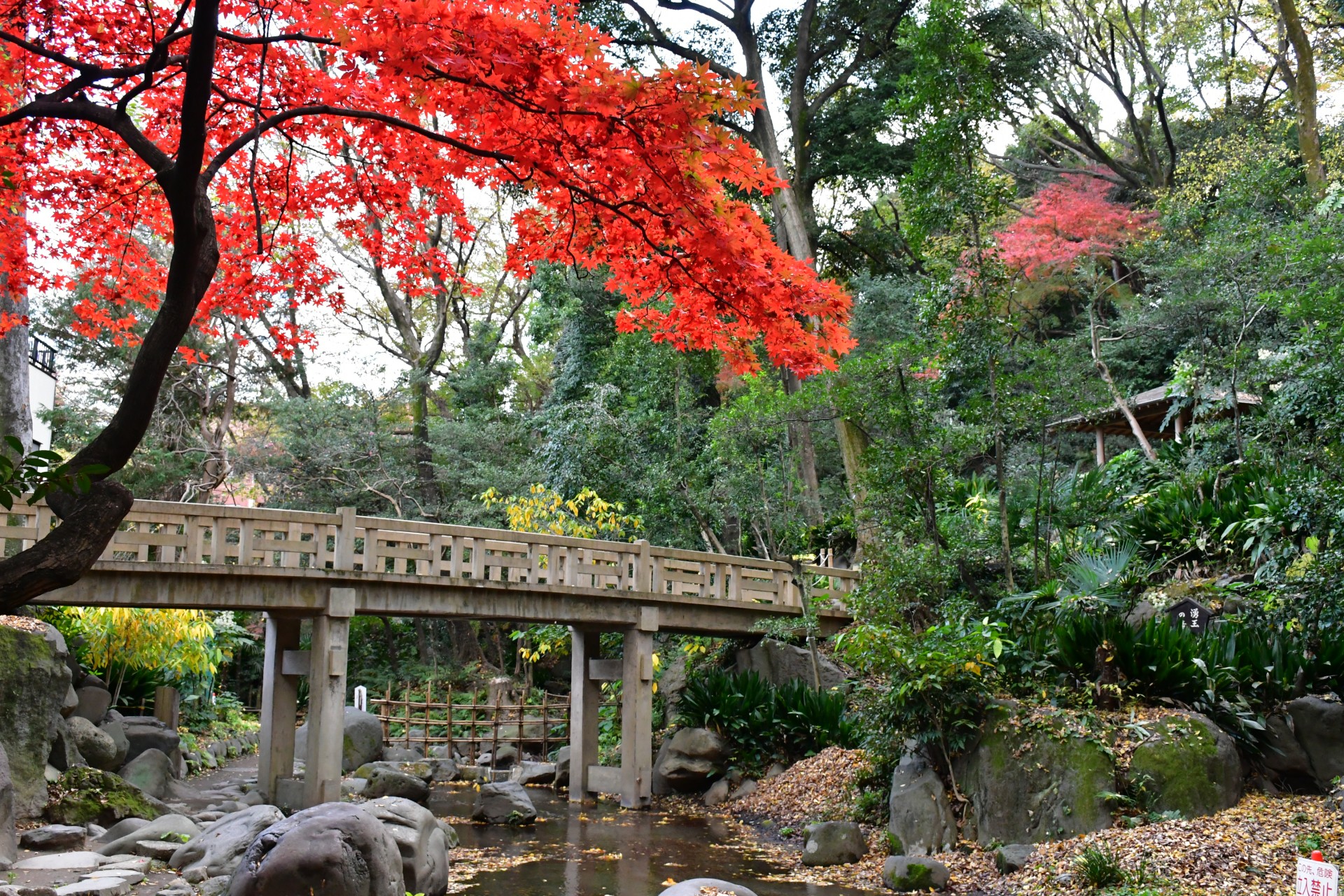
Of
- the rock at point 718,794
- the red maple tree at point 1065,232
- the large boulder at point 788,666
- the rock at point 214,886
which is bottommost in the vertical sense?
the rock at point 718,794

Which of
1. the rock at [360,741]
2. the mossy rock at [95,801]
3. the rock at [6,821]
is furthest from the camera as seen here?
the rock at [360,741]

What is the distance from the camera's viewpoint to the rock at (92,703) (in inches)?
517

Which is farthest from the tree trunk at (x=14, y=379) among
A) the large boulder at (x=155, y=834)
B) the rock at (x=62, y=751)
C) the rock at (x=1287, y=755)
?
the rock at (x=1287, y=755)

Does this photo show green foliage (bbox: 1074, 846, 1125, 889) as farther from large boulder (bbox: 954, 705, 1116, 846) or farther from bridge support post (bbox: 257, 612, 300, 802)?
bridge support post (bbox: 257, 612, 300, 802)

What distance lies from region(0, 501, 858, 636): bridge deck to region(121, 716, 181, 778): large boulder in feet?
7.68

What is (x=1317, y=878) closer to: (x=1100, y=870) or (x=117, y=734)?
(x=1100, y=870)

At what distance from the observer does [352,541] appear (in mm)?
12453

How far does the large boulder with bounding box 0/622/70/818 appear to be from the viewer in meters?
10.2

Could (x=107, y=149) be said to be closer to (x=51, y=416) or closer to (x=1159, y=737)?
(x=1159, y=737)

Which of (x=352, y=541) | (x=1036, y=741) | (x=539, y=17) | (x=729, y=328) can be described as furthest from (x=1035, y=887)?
(x=352, y=541)

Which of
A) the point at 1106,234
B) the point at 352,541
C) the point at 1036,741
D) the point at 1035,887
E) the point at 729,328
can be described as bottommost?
the point at 1035,887

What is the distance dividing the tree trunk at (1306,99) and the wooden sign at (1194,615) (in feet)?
32.7

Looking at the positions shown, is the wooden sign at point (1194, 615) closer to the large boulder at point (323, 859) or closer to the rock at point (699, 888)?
the rock at point (699, 888)

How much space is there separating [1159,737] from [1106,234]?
53.4 feet
